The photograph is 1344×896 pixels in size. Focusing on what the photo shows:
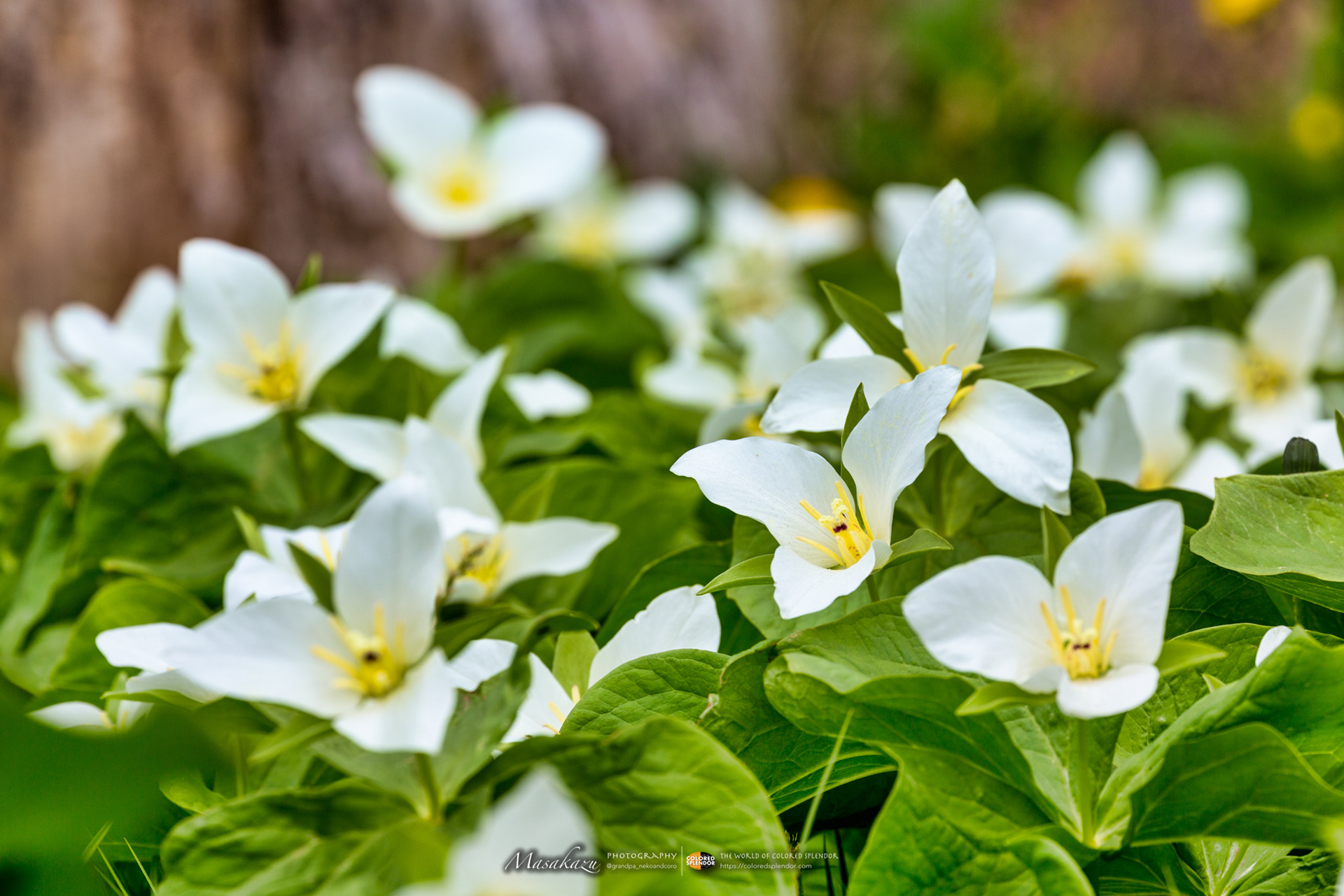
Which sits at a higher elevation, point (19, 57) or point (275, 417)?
point (19, 57)

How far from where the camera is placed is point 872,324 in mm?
675

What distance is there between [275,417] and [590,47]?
115 centimetres

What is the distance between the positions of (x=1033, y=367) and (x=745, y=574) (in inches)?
9.5

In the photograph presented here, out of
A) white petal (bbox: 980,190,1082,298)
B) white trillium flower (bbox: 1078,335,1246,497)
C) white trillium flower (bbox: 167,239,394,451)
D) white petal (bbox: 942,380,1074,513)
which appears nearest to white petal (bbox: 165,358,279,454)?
white trillium flower (bbox: 167,239,394,451)

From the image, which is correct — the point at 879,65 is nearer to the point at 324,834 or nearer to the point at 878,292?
the point at 878,292

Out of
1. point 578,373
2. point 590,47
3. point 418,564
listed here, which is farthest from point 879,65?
point 418,564

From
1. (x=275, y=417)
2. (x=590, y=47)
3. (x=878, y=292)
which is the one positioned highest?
(x=590, y=47)

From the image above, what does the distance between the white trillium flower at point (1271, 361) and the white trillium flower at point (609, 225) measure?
3.03 feet

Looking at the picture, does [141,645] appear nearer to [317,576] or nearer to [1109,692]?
[317,576]

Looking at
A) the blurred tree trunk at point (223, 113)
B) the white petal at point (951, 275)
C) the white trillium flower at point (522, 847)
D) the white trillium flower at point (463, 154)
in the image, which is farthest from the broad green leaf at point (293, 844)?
the blurred tree trunk at point (223, 113)

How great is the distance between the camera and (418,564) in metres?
0.53

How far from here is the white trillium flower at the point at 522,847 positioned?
39 cm

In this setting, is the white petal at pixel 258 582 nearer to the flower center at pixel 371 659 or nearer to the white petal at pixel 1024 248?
the flower center at pixel 371 659

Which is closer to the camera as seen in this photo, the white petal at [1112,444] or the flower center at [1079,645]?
the flower center at [1079,645]
